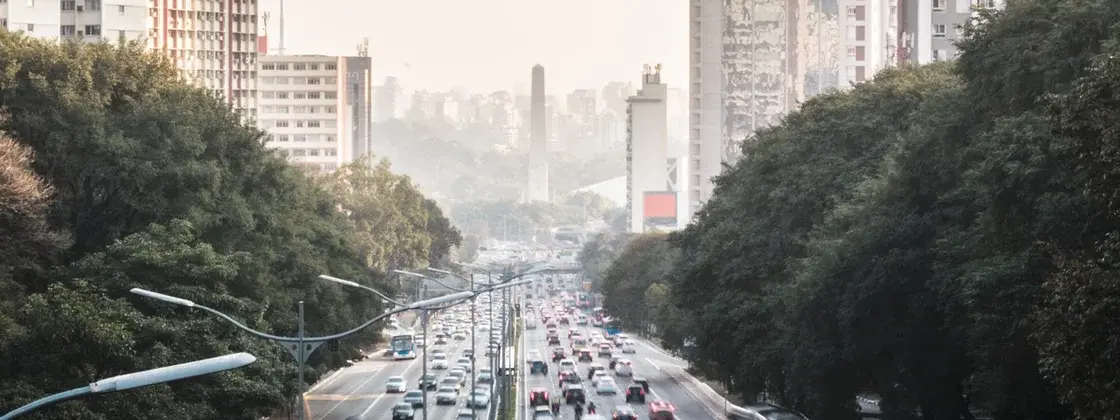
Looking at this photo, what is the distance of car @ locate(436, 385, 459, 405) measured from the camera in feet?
243

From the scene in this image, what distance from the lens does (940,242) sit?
43.7m

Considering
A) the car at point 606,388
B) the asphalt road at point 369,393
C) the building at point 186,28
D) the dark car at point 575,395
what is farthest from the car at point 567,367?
the building at point 186,28

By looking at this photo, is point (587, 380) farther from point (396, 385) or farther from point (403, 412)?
point (403, 412)

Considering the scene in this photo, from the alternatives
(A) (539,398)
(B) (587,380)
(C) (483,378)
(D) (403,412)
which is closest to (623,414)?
(D) (403,412)

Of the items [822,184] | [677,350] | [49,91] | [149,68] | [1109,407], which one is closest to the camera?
[1109,407]

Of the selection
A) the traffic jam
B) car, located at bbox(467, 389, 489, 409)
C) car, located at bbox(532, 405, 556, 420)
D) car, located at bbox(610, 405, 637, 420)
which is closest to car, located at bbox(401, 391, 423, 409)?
car, located at bbox(467, 389, 489, 409)

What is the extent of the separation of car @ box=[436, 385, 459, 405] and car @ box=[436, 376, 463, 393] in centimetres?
35

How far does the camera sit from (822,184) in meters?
61.6

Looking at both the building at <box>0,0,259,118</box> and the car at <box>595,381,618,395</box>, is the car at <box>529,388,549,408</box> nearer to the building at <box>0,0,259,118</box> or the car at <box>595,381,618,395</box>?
the car at <box>595,381,618,395</box>

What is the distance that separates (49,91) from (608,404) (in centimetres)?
2991

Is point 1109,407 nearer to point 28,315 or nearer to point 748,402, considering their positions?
point 28,315

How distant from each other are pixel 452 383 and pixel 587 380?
10.9m

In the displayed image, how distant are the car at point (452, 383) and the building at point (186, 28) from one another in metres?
41.6

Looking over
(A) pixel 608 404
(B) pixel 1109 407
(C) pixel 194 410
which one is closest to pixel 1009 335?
(B) pixel 1109 407
